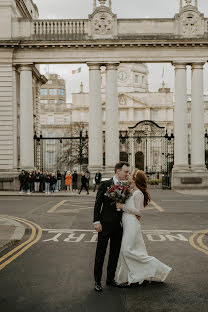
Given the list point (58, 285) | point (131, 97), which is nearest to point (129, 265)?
point (58, 285)

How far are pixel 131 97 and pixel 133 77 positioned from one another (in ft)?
61.8

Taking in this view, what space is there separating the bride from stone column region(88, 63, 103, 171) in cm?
2354

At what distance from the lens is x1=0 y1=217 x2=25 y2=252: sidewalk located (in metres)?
9.95

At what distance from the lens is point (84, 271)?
7.63 m

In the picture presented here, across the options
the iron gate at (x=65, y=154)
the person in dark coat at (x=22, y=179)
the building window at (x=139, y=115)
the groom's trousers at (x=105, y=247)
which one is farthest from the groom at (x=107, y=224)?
the building window at (x=139, y=115)

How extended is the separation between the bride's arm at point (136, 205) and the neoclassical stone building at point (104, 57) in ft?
76.8

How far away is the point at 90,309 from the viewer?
560 cm

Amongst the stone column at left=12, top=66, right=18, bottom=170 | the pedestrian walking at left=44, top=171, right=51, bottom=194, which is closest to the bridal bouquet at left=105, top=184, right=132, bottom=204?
the pedestrian walking at left=44, top=171, right=51, bottom=194

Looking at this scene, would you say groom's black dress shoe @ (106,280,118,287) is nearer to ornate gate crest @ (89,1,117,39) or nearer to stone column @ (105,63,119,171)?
stone column @ (105,63,119,171)

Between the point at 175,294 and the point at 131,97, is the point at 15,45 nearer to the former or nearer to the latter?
the point at 175,294

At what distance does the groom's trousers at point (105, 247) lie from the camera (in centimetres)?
657

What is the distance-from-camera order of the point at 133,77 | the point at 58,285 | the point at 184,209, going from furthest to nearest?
1. the point at 133,77
2. the point at 184,209
3. the point at 58,285

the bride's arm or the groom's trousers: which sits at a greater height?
the bride's arm

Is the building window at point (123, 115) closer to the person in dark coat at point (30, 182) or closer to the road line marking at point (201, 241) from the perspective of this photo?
the person in dark coat at point (30, 182)
